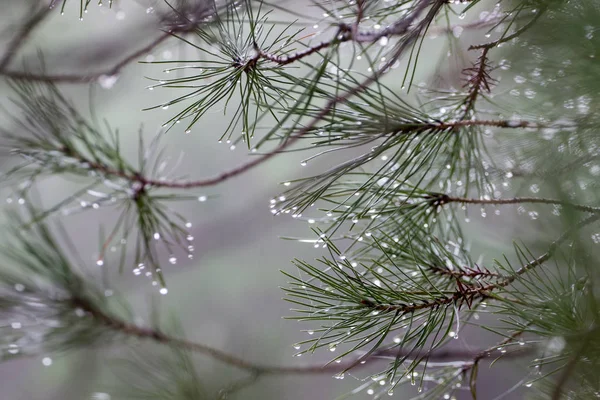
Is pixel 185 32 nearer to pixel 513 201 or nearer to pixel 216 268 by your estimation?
pixel 513 201

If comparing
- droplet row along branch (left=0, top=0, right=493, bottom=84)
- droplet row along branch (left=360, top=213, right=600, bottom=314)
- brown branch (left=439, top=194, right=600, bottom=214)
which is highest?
droplet row along branch (left=0, top=0, right=493, bottom=84)

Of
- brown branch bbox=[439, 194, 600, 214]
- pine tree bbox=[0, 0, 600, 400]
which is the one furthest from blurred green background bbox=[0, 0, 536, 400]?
brown branch bbox=[439, 194, 600, 214]

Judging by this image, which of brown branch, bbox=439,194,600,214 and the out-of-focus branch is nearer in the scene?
brown branch, bbox=439,194,600,214

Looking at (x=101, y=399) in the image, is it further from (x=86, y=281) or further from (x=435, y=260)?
(x=435, y=260)

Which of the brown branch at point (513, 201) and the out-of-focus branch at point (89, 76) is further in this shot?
the out-of-focus branch at point (89, 76)

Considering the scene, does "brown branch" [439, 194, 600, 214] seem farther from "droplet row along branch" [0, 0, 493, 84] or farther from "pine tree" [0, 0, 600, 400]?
"droplet row along branch" [0, 0, 493, 84]

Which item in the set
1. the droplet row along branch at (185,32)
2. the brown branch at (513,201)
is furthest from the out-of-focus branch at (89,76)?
the brown branch at (513,201)

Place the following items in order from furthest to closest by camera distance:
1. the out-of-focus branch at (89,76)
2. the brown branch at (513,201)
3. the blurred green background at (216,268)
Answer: the blurred green background at (216,268) < the out-of-focus branch at (89,76) < the brown branch at (513,201)

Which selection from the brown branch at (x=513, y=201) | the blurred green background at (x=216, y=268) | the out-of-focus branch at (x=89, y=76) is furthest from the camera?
the blurred green background at (x=216, y=268)

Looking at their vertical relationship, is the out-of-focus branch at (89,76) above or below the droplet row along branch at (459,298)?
above

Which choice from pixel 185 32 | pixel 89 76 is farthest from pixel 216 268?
pixel 185 32

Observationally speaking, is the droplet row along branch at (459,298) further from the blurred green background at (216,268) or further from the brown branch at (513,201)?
the blurred green background at (216,268)

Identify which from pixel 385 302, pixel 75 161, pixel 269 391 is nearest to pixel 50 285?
pixel 75 161
